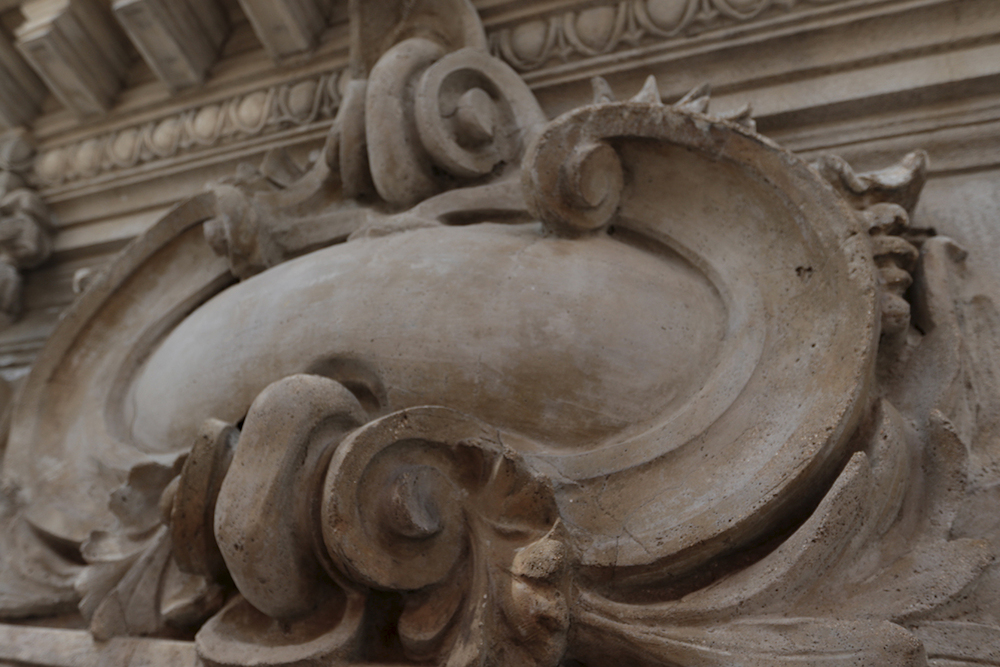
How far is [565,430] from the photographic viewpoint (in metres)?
0.91

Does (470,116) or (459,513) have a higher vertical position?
(470,116)

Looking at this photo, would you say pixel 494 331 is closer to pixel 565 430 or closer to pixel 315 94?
pixel 565 430

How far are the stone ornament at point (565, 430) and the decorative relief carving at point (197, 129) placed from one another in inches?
21.9

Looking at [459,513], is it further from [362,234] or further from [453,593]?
[362,234]

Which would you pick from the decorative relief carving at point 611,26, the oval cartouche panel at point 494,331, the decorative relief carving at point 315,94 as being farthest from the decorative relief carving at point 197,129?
the oval cartouche panel at point 494,331

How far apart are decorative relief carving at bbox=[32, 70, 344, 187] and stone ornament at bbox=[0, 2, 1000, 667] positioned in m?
0.56

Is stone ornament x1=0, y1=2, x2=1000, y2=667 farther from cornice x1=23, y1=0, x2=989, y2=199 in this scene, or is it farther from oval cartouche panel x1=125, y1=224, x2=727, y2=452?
cornice x1=23, y1=0, x2=989, y2=199

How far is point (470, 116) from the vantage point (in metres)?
1.31

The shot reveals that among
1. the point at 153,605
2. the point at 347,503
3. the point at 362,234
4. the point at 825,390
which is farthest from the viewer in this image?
the point at 362,234

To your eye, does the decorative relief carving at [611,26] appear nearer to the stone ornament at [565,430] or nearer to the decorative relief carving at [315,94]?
the decorative relief carving at [315,94]

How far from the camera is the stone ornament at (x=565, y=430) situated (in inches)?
28.3

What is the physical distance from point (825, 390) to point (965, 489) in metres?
0.21

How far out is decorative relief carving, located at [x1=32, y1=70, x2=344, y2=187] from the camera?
1.85 m

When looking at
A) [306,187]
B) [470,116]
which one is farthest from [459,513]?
[306,187]
